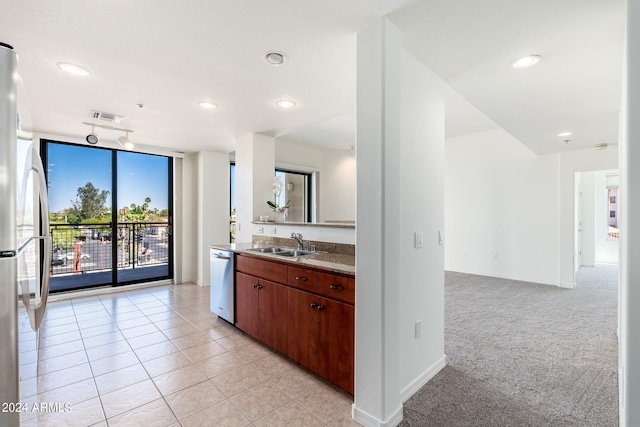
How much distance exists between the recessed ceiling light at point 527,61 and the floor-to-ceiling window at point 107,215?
5.45 m

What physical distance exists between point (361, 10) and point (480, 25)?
2.36ft

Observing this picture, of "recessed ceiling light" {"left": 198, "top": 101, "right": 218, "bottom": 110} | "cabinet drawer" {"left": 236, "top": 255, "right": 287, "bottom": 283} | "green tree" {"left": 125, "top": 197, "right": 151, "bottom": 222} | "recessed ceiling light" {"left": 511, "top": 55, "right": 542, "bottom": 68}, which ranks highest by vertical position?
"recessed ceiling light" {"left": 198, "top": 101, "right": 218, "bottom": 110}

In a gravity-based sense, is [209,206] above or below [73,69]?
below

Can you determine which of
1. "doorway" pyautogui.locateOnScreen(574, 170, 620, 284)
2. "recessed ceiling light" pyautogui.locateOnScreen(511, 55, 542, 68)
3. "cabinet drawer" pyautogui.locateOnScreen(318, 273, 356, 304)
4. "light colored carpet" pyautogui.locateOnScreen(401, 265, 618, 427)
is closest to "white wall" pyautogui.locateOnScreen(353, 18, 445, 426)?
"cabinet drawer" pyautogui.locateOnScreen(318, 273, 356, 304)

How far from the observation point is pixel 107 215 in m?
4.91

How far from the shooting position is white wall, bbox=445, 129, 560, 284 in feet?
17.8

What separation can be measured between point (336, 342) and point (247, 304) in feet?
4.27

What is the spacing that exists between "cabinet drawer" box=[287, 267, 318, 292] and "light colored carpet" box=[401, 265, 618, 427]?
3.35 ft

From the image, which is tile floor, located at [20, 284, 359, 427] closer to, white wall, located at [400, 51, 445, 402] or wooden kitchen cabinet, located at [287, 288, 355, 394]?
wooden kitchen cabinet, located at [287, 288, 355, 394]

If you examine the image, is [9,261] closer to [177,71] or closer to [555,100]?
[177,71]

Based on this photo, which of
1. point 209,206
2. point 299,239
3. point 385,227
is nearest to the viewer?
point 385,227

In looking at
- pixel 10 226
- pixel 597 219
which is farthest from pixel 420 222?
pixel 597 219

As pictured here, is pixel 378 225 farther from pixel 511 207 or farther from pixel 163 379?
pixel 511 207

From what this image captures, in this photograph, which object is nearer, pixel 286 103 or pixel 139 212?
pixel 286 103
